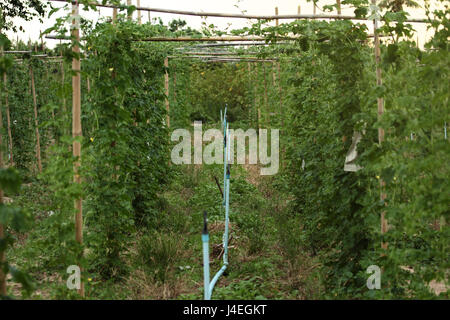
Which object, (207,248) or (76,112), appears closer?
(207,248)

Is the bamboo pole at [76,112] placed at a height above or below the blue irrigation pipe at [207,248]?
above

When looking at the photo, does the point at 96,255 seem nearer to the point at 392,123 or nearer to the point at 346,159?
the point at 346,159

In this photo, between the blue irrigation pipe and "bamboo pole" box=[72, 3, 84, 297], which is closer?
the blue irrigation pipe

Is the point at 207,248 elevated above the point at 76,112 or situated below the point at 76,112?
below

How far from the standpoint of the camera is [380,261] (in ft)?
13.9

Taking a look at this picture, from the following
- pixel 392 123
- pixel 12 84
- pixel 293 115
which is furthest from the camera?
pixel 12 84

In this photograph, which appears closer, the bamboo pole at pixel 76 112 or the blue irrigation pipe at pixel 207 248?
the blue irrigation pipe at pixel 207 248

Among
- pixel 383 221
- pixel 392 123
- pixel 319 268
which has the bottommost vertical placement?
pixel 319 268

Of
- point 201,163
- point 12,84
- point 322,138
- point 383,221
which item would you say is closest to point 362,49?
point 322,138

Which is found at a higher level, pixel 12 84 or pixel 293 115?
pixel 12 84

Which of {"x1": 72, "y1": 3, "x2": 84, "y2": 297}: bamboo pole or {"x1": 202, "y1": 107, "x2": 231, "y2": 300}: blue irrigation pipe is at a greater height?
{"x1": 72, "y1": 3, "x2": 84, "y2": 297}: bamboo pole

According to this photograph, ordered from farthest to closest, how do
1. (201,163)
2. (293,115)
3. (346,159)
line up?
(201,163) → (293,115) → (346,159)
